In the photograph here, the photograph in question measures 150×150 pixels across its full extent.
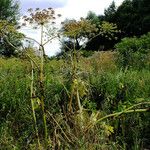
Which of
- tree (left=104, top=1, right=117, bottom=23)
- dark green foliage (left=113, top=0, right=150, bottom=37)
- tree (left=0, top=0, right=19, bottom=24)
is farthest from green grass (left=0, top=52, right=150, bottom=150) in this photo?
tree (left=104, top=1, right=117, bottom=23)

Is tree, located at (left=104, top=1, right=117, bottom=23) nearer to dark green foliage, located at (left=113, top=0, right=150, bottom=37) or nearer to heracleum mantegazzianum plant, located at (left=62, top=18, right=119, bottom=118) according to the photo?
dark green foliage, located at (left=113, top=0, right=150, bottom=37)

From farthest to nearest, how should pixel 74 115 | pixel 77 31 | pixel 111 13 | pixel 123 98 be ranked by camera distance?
1. pixel 111 13
2. pixel 123 98
3. pixel 77 31
4. pixel 74 115

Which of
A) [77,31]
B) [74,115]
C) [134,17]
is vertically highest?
[134,17]

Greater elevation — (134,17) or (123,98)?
(134,17)

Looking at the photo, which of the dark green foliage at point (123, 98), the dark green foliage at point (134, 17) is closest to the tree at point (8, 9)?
the dark green foliage at point (134, 17)

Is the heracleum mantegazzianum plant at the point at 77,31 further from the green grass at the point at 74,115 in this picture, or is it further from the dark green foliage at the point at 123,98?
the dark green foliage at the point at 123,98

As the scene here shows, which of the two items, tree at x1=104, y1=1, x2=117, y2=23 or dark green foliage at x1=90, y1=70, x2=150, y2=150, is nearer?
dark green foliage at x1=90, y1=70, x2=150, y2=150

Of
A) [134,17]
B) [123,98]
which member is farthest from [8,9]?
[123,98]

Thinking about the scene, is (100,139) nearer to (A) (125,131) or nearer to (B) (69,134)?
(B) (69,134)

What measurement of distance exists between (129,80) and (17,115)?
158 centimetres

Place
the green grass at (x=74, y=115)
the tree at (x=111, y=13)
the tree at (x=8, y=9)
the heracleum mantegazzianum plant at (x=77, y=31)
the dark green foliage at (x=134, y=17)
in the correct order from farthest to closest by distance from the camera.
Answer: the tree at (x=111, y=13)
the dark green foliage at (x=134, y=17)
the tree at (x=8, y=9)
the heracleum mantegazzianum plant at (x=77, y=31)
the green grass at (x=74, y=115)

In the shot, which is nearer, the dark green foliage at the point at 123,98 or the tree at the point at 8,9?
the dark green foliage at the point at 123,98

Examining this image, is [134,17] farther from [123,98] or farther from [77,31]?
[77,31]

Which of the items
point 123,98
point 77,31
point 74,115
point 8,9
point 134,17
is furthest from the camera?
point 134,17
